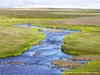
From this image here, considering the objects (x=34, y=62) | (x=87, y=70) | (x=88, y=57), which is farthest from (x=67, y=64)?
(x=88, y=57)

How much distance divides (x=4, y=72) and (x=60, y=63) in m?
10.5

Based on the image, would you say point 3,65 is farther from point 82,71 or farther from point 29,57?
point 82,71

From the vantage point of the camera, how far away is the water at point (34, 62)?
4000 centimetres

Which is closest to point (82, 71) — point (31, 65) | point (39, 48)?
point (31, 65)

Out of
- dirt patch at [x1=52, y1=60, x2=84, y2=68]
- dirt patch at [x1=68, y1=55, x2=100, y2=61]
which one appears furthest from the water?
dirt patch at [x1=68, y1=55, x2=100, y2=61]

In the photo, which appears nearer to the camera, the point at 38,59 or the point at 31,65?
the point at 31,65

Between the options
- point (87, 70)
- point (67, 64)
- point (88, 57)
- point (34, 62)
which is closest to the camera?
point (87, 70)

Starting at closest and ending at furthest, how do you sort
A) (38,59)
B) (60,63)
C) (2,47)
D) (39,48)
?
(60,63) → (38,59) → (2,47) → (39,48)

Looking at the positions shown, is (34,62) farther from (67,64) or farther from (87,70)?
(87,70)

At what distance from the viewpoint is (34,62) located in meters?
46.3

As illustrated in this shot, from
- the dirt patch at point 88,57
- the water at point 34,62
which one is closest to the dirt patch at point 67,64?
the water at point 34,62

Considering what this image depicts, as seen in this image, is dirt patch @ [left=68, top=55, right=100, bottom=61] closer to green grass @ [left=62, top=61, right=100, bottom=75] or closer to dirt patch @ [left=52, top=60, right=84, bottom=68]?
dirt patch @ [left=52, top=60, right=84, bottom=68]

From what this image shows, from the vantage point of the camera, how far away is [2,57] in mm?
49594

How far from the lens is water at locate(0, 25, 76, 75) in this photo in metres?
40.0
